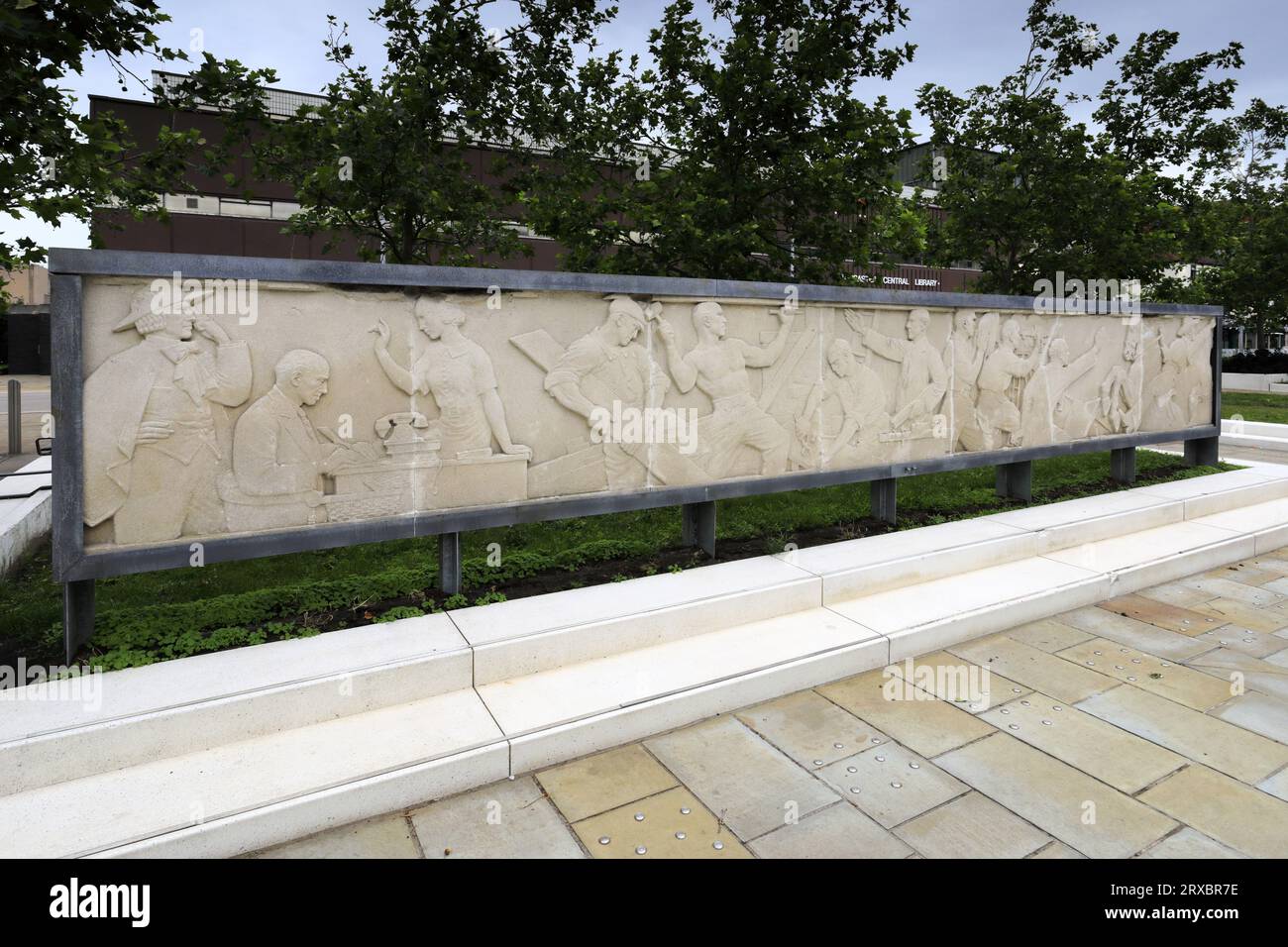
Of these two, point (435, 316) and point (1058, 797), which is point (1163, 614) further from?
point (435, 316)

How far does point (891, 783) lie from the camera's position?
11.6 ft

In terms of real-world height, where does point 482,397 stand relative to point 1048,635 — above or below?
above

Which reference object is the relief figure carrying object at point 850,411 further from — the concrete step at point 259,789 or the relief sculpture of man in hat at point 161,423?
the relief sculpture of man in hat at point 161,423

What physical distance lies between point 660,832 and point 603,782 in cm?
48

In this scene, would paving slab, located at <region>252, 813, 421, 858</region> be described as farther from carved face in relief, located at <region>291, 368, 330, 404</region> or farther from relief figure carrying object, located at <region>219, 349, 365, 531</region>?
carved face in relief, located at <region>291, 368, 330, 404</region>

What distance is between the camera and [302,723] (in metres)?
3.78

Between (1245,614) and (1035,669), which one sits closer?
(1035,669)

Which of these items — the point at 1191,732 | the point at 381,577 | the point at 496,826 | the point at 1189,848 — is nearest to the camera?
the point at 1189,848

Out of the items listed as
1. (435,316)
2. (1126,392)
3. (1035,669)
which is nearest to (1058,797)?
(1035,669)

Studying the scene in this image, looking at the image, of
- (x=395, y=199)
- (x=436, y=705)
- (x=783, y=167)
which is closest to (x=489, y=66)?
(x=395, y=199)

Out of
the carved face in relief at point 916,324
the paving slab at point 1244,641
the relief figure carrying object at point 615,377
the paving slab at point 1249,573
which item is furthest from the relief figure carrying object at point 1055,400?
the relief figure carrying object at point 615,377

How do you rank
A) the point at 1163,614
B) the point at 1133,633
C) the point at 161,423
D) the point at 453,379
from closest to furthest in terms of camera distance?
the point at 161,423, the point at 453,379, the point at 1133,633, the point at 1163,614

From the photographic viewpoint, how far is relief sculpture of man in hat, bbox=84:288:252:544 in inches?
158
